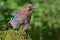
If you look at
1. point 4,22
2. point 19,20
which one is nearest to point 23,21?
point 19,20

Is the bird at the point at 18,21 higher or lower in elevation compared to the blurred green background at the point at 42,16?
higher

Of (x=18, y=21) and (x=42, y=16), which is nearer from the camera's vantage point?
(x=18, y=21)

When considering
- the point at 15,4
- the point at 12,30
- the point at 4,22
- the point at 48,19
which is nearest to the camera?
the point at 12,30

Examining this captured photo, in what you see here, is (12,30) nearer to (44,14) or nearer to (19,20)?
(19,20)

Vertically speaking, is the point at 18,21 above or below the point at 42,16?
above

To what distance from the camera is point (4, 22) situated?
16.7ft

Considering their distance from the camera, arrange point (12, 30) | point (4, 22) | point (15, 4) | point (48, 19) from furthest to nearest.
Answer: point (48, 19) < point (15, 4) < point (4, 22) < point (12, 30)

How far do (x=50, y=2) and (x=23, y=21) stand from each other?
2.43 metres

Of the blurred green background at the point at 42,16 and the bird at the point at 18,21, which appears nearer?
the bird at the point at 18,21

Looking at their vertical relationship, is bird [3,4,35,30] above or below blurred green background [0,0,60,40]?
above

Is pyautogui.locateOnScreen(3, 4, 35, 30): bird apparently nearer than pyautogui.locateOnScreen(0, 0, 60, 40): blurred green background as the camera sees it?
Yes

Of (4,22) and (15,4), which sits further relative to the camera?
(15,4)

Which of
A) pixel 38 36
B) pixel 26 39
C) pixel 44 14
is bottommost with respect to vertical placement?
pixel 38 36

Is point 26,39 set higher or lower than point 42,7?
higher
